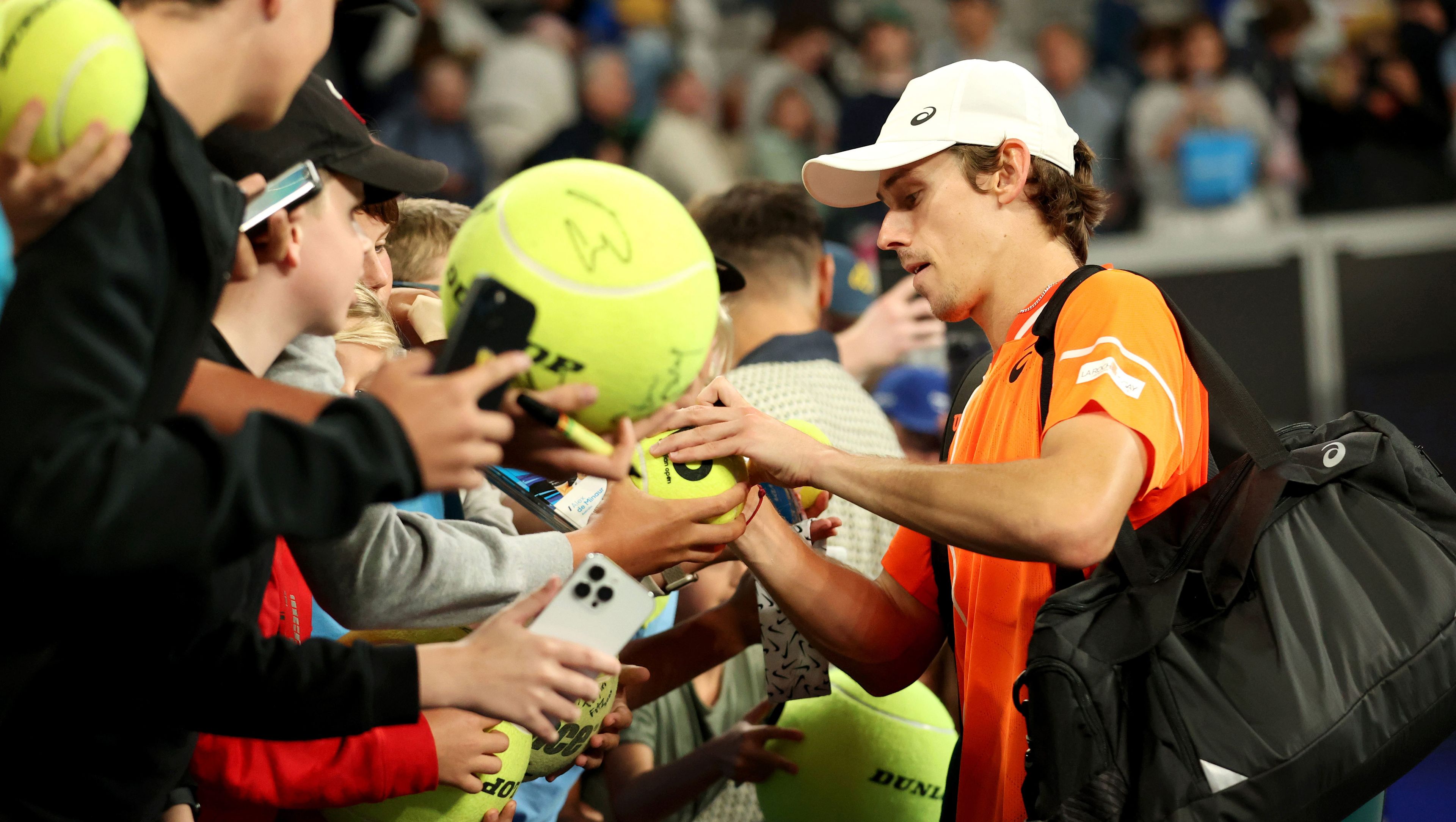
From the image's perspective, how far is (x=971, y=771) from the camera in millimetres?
2297

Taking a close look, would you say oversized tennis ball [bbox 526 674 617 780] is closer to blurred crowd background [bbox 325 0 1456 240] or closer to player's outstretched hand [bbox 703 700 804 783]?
player's outstretched hand [bbox 703 700 804 783]

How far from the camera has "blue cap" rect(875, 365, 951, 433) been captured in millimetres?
4781

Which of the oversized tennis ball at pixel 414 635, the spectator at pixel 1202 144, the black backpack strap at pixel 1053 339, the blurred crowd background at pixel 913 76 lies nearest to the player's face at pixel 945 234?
the black backpack strap at pixel 1053 339

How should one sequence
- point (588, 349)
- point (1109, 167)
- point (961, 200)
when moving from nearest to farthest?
point (588, 349), point (961, 200), point (1109, 167)

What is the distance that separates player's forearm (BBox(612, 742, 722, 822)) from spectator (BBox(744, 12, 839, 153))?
277 inches

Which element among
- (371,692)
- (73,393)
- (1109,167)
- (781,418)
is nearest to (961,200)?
(781,418)

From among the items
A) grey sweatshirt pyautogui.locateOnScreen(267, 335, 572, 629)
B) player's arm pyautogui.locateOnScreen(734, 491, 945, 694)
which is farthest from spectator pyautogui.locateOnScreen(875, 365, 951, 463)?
grey sweatshirt pyautogui.locateOnScreen(267, 335, 572, 629)

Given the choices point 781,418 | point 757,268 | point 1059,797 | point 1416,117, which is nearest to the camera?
point 1059,797

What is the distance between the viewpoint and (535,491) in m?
2.31

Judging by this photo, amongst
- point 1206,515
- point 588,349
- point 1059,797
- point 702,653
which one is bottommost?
point 702,653

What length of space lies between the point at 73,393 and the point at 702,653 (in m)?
1.87

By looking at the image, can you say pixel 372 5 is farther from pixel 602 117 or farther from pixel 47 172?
pixel 602 117

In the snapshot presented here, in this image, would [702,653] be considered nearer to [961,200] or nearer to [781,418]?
[781,418]

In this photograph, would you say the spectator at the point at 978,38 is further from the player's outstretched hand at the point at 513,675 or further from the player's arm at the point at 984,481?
the player's outstretched hand at the point at 513,675
